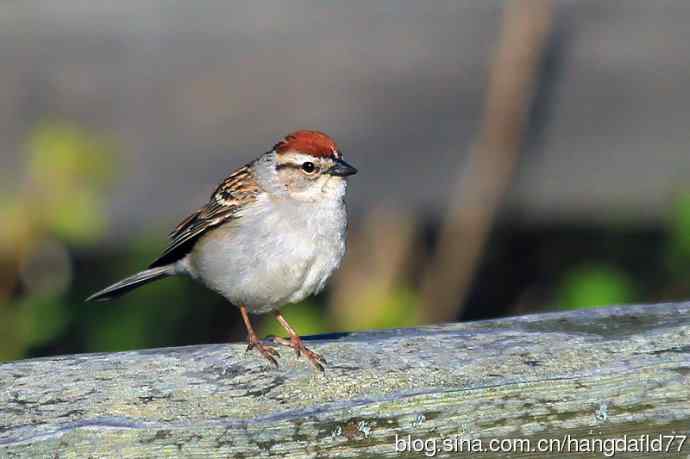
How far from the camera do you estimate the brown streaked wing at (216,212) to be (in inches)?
175

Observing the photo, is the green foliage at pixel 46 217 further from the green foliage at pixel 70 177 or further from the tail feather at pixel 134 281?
the tail feather at pixel 134 281

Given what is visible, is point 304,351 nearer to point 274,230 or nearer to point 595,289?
point 274,230

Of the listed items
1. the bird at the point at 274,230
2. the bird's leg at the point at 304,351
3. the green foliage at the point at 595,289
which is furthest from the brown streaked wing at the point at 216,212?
the green foliage at the point at 595,289

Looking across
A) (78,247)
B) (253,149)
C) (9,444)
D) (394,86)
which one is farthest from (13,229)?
(9,444)

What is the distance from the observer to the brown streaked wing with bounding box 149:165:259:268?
4.45 meters

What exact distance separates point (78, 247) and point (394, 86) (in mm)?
1338

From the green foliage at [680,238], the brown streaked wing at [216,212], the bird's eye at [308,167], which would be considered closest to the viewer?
the bird's eye at [308,167]

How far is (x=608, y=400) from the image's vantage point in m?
2.80

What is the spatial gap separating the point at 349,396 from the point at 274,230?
1.48 m

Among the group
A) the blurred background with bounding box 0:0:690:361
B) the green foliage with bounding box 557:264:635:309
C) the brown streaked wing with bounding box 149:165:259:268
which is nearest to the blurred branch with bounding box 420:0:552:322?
the blurred background with bounding box 0:0:690:361

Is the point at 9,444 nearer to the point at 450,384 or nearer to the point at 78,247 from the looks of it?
the point at 450,384

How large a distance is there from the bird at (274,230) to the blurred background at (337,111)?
0.97 ft

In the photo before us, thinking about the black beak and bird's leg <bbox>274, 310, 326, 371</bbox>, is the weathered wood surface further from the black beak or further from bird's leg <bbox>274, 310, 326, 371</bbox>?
the black beak

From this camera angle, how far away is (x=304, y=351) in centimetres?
308
